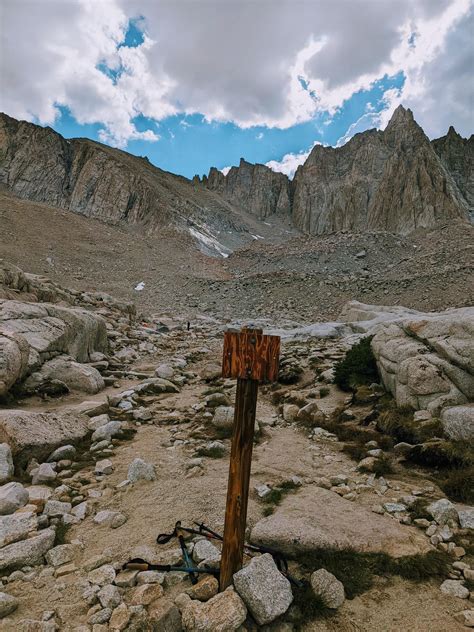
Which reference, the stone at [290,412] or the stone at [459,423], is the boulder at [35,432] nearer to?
the stone at [290,412]

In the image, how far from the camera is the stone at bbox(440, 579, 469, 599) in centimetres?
325

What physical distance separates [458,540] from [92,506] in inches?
179

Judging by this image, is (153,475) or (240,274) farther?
(240,274)

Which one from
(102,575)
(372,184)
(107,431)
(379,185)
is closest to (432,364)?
(107,431)

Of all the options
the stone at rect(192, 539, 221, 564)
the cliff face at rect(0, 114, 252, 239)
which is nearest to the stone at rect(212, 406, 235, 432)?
the stone at rect(192, 539, 221, 564)

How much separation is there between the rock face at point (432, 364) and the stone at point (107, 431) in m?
6.20

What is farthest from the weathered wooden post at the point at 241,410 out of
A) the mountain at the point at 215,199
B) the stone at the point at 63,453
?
the mountain at the point at 215,199

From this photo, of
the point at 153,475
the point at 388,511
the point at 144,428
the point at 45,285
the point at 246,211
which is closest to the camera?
the point at 388,511

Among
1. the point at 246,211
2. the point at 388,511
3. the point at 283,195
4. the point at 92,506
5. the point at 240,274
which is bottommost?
the point at 92,506

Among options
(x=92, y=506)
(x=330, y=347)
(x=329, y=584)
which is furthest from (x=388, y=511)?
(x=330, y=347)

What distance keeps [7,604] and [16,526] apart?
1238 mm

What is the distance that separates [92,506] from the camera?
490cm

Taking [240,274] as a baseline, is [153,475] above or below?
below

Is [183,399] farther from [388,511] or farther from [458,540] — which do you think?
[458,540]
